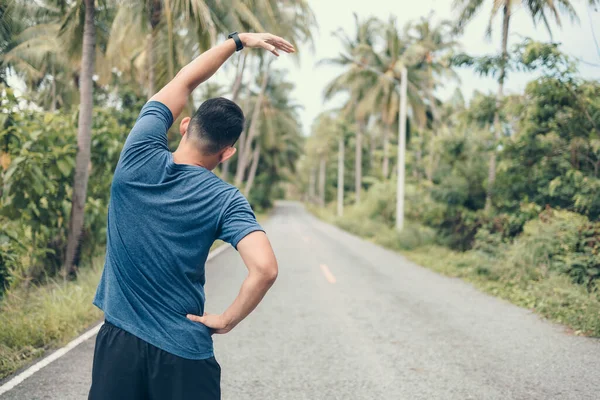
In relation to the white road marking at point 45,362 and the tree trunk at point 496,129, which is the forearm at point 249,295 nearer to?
the white road marking at point 45,362

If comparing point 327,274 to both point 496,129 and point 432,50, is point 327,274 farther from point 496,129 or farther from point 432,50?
point 432,50

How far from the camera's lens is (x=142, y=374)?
6.39 ft

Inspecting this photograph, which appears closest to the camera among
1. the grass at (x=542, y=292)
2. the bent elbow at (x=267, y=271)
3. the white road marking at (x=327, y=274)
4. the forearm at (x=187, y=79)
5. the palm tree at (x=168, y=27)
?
the bent elbow at (x=267, y=271)

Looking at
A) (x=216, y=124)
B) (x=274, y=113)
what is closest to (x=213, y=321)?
(x=216, y=124)

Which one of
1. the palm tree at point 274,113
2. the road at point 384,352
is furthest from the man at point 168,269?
the palm tree at point 274,113

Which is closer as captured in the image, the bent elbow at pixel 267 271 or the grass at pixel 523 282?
the bent elbow at pixel 267 271

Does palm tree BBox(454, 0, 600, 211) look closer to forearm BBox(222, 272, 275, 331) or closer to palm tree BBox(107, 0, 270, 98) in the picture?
palm tree BBox(107, 0, 270, 98)

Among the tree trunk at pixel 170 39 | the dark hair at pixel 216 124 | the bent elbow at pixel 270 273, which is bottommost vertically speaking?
the bent elbow at pixel 270 273

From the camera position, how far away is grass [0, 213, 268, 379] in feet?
16.8

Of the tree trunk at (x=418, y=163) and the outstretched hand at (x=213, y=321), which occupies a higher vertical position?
the tree trunk at (x=418, y=163)

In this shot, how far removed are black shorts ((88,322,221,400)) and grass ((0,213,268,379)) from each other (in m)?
3.29

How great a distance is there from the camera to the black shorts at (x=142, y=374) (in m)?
1.92

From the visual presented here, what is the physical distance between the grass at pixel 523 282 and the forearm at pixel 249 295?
235 inches

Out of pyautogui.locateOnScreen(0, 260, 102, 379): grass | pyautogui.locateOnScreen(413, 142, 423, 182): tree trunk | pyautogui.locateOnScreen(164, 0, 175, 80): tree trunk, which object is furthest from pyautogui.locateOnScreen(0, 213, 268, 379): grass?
pyautogui.locateOnScreen(413, 142, 423, 182): tree trunk
